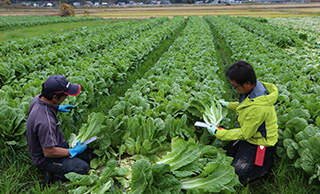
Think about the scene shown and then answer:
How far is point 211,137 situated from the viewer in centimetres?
351

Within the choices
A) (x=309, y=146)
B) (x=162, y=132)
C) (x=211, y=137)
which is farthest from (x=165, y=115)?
(x=309, y=146)

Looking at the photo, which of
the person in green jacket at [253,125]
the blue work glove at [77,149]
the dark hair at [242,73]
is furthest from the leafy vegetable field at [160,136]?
the dark hair at [242,73]

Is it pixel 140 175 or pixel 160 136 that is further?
pixel 160 136

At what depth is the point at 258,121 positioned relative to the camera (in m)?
2.65

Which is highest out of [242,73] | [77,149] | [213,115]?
[242,73]

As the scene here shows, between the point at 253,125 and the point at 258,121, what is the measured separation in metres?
0.08

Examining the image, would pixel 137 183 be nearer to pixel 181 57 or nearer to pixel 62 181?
pixel 62 181

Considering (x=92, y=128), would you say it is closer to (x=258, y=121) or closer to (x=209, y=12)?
(x=258, y=121)

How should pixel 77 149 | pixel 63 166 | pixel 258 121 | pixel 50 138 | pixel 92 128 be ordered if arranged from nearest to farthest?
pixel 50 138, pixel 258 121, pixel 63 166, pixel 77 149, pixel 92 128

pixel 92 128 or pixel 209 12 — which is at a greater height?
pixel 209 12

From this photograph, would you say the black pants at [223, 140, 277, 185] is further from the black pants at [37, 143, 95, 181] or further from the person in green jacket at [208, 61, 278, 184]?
the black pants at [37, 143, 95, 181]

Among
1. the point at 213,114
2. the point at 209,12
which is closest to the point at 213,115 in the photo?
the point at 213,114

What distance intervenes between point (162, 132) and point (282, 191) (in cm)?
177

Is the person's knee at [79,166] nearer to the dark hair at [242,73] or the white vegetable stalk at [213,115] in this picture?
the white vegetable stalk at [213,115]
